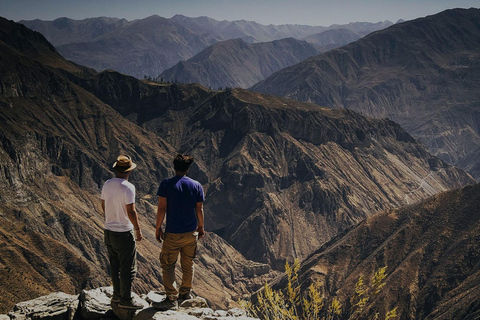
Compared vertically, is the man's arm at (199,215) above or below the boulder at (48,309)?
above

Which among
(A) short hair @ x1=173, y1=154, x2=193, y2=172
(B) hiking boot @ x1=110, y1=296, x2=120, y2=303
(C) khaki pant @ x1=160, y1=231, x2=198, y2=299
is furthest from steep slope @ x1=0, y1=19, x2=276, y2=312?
(A) short hair @ x1=173, y1=154, x2=193, y2=172

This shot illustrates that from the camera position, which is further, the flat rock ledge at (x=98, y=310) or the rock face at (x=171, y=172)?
the rock face at (x=171, y=172)

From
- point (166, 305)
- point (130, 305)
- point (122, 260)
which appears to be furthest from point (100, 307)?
point (166, 305)

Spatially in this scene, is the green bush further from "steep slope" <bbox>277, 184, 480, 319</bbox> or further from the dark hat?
"steep slope" <bbox>277, 184, 480, 319</bbox>

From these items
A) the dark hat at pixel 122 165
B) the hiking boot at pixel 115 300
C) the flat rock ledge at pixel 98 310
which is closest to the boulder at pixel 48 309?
the flat rock ledge at pixel 98 310

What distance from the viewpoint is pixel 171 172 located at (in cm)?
15612

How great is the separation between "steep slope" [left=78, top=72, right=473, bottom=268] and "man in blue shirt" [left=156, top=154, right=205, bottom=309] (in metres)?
127

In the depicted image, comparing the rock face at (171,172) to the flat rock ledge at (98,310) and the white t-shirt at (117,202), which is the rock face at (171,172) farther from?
the white t-shirt at (117,202)

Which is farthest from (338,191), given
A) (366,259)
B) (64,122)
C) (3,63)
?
(3,63)

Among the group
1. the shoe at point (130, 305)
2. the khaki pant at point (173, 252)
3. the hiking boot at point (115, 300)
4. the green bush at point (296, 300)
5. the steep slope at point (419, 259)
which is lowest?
the steep slope at point (419, 259)

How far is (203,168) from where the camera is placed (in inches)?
6417

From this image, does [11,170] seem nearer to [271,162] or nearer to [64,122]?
[64,122]

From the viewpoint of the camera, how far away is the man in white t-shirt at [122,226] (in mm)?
12023

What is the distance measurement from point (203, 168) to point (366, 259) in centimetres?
9171
